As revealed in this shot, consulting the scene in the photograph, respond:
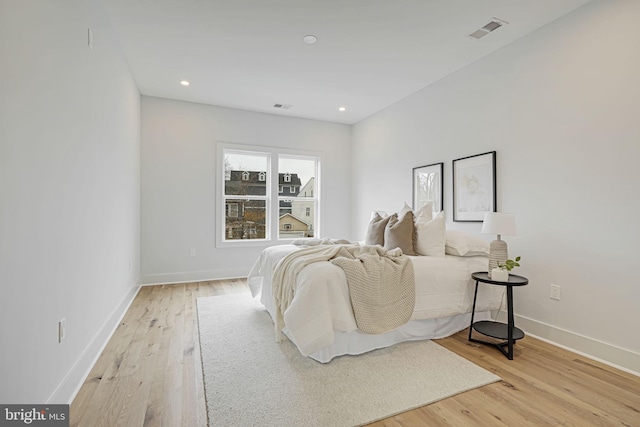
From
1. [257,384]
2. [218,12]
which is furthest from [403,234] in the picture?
[218,12]

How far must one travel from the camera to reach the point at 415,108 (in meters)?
4.31

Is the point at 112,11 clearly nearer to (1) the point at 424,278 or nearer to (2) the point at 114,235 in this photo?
(2) the point at 114,235

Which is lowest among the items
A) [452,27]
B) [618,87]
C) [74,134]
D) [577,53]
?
[74,134]

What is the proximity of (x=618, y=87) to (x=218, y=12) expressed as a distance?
324 centimetres

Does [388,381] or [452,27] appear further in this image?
[452,27]

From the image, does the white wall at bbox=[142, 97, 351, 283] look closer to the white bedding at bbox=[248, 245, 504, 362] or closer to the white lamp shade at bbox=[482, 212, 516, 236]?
the white bedding at bbox=[248, 245, 504, 362]

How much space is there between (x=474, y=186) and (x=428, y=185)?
0.72 m

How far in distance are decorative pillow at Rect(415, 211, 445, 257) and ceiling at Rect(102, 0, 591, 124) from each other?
70.4 inches

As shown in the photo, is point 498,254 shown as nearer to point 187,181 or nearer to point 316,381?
point 316,381

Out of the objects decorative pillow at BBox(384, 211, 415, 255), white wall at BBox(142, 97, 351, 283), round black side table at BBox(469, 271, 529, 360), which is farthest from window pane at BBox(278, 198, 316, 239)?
round black side table at BBox(469, 271, 529, 360)

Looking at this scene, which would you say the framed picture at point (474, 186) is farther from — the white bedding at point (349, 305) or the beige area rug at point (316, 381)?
the beige area rug at point (316, 381)

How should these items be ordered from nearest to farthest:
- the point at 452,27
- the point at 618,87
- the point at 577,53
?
the point at 618,87 → the point at 577,53 → the point at 452,27

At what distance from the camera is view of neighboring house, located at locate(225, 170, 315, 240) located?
5172 millimetres

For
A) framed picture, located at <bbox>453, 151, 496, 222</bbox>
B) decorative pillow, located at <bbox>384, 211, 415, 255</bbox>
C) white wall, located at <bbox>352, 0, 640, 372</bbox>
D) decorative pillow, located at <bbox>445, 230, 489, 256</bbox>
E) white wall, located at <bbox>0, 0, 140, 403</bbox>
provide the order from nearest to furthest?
1. white wall, located at <bbox>0, 0, 140, 403</bbox>
2. white wall, located at <bbox>352, 0, 640, 372</bbox>
3. decorative pillow, located at <bbox>445, 230, 489, 256</bbox>
4. decorative pillow, located at <bbox>384, 211, 415, 255</bbox>
5. framed picture, located at <bbox>453, 151, 496, 222</bbox>
